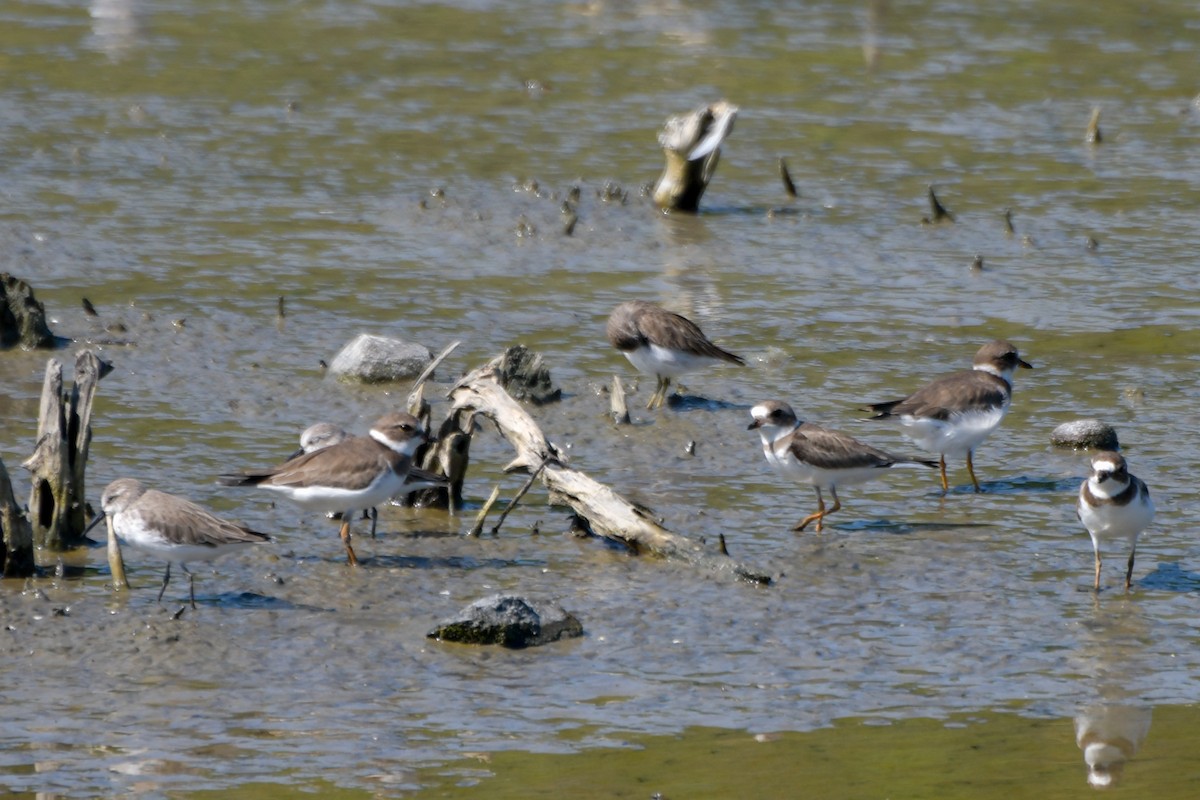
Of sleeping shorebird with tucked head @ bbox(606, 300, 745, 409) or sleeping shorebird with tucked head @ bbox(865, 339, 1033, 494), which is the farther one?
sleeping shorebird with tucked head @ bbox(606, 300, 745, 409)

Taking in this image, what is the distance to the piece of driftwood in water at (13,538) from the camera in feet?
36.2

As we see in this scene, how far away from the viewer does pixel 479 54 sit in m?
30.2

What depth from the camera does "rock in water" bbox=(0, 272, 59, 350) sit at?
16.2 meters

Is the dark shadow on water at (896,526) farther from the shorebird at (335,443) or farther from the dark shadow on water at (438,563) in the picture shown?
the shorebird at (335,443)

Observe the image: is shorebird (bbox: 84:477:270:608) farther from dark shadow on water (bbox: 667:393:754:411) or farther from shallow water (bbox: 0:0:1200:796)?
dark shadow on water (bbox: 667:393:754:411)

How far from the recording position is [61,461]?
463 inches

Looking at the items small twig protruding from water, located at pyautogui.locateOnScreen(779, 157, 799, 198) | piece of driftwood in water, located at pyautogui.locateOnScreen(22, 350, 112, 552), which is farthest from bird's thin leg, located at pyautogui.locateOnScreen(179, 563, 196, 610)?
small twig protruding from water, located at pyautogui.locateOnScreen(779, 157, 799, 198)

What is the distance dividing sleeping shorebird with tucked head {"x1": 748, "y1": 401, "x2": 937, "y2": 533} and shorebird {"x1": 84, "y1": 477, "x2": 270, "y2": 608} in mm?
3890

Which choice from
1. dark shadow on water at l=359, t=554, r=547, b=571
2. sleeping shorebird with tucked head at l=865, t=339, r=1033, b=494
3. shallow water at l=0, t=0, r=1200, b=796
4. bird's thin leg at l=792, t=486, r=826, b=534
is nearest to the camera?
shallow water at l=0, t=0, r=1200, b=796

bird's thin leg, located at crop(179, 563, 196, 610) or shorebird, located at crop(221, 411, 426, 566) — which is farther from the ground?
shorebird, located at crop(221, 411, 426, 566)

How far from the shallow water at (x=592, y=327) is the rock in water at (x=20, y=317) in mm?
318

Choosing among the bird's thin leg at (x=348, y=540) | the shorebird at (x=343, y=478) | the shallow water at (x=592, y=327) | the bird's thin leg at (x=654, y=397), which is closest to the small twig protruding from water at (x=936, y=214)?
the shallow water at (x=592, y=327)

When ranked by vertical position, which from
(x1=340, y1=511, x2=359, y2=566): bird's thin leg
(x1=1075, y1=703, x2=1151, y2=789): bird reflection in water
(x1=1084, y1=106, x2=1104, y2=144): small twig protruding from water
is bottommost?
(x1=1075, y1=703, x2=1151, y2=789): bird reflection in water

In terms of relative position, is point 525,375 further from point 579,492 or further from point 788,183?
point 788,183
